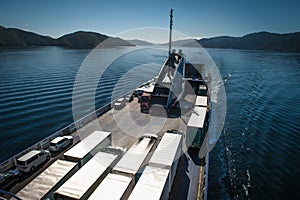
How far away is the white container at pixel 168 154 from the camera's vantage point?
1116cm

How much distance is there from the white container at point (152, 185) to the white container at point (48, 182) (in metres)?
4.82

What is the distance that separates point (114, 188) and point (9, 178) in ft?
25.1

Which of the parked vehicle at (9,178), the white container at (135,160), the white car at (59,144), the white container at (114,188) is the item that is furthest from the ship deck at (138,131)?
the white container at (114,188)

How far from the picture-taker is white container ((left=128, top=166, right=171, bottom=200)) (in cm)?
877

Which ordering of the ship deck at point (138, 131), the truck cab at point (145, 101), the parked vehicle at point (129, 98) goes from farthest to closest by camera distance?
the parked vehicle at point (129, 98) < the truck cab at point (145, 101) < the ship deck at point (138, 131)

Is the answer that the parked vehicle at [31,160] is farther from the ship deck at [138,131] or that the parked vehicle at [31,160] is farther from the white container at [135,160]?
the white container at [135,160]

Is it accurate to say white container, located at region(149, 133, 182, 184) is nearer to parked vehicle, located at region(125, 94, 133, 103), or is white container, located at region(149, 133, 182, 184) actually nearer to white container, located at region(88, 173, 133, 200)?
white container, located at region(88, 173, 133, 200)

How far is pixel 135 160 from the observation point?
12.2 metres

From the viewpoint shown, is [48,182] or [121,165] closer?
[48,182]

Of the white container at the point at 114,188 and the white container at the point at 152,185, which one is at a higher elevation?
the white container at the point at 152,185

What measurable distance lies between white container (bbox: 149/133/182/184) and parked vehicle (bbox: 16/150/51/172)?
330 inches

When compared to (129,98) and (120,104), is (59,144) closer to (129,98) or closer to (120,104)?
(120,104)

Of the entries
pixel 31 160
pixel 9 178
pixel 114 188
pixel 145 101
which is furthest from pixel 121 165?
pixel 145 101

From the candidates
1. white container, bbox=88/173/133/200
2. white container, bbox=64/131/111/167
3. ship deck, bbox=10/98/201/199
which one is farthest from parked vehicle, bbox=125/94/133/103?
white container, bbox=88/173/133/200
